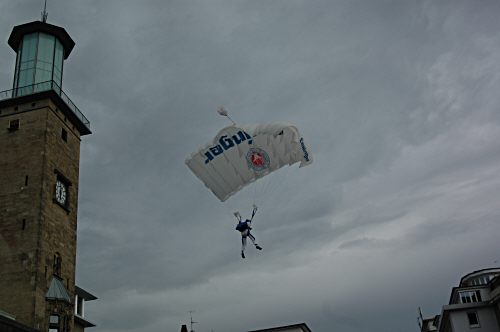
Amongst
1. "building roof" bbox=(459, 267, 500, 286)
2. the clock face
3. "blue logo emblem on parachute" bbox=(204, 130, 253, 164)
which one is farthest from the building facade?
the clock face

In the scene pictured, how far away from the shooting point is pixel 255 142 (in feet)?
101

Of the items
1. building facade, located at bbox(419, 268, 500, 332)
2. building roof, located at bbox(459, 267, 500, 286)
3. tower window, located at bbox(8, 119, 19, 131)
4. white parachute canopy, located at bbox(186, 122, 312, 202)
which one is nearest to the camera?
white parachute canopy, located at bbox(186, 122, 312, 202)

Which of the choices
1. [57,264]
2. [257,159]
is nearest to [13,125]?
[57,264]

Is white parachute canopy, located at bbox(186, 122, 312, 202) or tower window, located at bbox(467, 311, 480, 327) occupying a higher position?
white parachute canopy, located at bbox(186, 122, 312, 202)

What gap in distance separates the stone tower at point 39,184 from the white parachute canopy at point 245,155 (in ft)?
39.3

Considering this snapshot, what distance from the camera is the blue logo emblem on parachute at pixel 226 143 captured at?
31.0 metres

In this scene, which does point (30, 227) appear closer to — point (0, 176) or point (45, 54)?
point (0, 176)

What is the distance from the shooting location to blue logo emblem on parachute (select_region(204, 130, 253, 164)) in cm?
3105

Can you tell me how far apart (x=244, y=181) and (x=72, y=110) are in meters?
18.2

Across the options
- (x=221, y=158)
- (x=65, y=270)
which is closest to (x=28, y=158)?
(x=65, y=270)

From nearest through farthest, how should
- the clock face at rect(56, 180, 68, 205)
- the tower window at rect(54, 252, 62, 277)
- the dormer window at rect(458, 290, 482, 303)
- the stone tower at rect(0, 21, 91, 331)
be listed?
the stone tower at rect(0, 21, 91, 331) < the tower window at rect(54, 252, 62, 277) < the clock face at rect(56, 180, 68, 205) < the dormer window at rect(458, 290, 482, 303)

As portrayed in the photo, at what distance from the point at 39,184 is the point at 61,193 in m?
2.83

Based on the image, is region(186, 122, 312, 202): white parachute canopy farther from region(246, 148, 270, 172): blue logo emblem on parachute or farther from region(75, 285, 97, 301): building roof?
region(75, 285, 97, 301): building roof

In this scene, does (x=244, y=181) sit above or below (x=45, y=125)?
below
